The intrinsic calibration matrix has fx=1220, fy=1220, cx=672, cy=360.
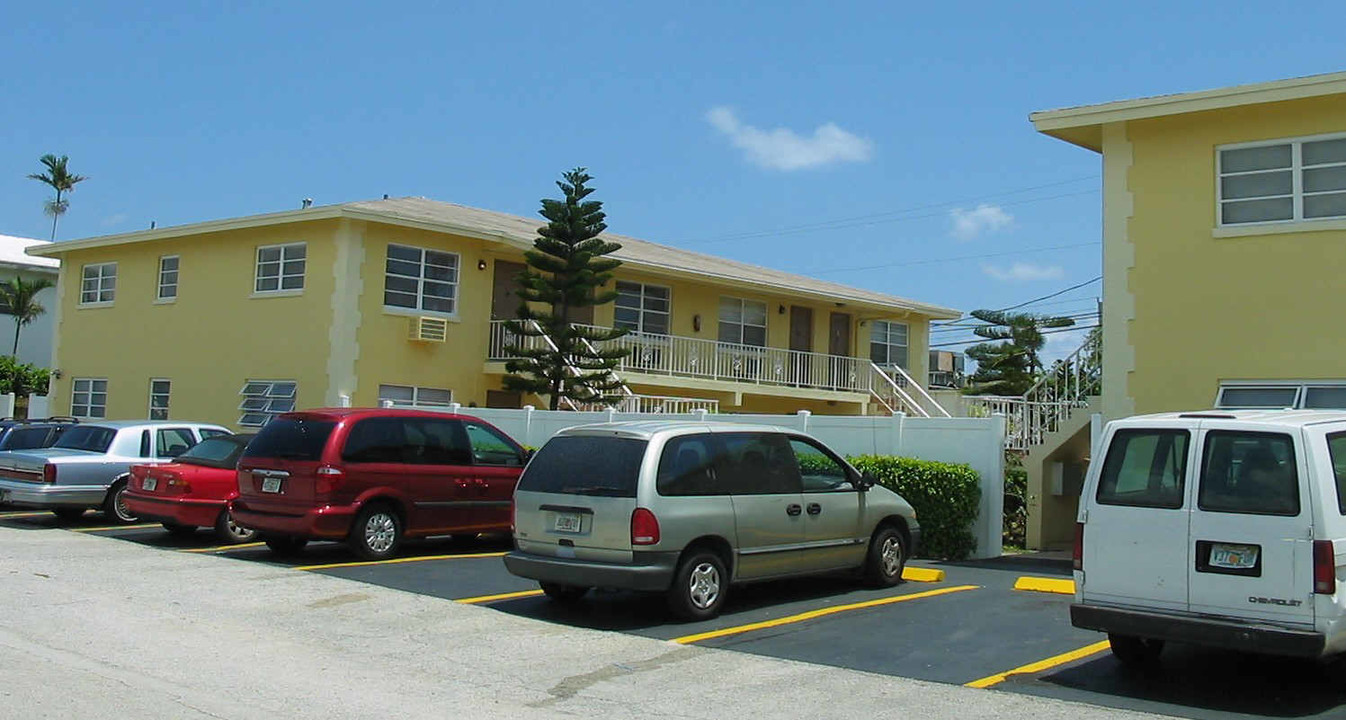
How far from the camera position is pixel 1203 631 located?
304 inches

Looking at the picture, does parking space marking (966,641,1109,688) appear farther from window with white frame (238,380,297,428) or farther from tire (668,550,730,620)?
window with white frame (238,380,297,428)

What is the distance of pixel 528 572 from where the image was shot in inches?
422

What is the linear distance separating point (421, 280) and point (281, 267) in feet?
9.69

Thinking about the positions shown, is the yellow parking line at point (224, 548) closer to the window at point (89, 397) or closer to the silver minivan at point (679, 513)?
the silver minivan at point (679, 513)

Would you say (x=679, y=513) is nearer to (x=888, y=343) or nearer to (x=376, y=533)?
(x=376, y=533)

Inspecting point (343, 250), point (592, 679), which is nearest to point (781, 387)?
point (343, 250)

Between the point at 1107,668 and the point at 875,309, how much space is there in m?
24.3

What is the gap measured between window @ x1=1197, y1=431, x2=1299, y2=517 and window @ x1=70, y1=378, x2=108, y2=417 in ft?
87.6

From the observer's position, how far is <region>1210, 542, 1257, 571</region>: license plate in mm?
7656

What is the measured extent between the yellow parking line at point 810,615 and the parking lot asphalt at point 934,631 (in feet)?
0.04

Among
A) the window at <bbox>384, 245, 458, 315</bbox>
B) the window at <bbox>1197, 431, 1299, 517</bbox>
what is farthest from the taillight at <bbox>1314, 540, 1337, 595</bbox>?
the window at <bbox>384, 245, 458, 315</bbox>

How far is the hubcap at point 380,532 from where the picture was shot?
543 inches

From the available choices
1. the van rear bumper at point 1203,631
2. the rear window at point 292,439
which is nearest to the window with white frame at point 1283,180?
the van rear bumper at point 1203,631

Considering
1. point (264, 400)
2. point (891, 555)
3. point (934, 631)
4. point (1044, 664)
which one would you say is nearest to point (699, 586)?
point (934, 631)
